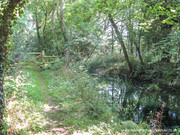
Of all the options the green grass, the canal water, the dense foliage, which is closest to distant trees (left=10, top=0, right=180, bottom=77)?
the dense foliage

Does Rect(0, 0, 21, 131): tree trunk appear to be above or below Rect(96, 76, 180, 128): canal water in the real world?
above

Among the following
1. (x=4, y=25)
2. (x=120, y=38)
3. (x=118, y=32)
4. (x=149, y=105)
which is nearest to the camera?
(x=4, y=25)

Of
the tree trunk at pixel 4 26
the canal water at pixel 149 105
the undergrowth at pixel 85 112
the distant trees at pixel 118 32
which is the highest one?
the distant trees at pixel 118 32

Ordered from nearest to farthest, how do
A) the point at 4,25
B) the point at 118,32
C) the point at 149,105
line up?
the point at 4,25 → the point at 149,105 → the point at 118,32

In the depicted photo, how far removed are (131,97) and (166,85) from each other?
444 cm

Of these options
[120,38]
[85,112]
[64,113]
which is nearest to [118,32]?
[120,38]

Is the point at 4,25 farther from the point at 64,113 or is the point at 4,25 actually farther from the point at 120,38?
the point at 120,38

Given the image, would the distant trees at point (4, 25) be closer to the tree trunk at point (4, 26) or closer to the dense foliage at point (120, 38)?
the tree trunk at point (4, 26)

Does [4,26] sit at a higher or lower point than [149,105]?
higher

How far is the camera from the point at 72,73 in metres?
8.98

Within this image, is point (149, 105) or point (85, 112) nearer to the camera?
point (85, 112)

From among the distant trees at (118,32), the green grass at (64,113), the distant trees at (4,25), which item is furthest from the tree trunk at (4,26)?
the distant trees at (118,32)

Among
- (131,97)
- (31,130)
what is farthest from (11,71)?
(131,97)

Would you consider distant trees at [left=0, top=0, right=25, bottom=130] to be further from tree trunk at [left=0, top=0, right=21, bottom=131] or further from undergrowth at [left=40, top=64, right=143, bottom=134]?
undergrowth at [left=40, top=64, right=143, bottom=134]
